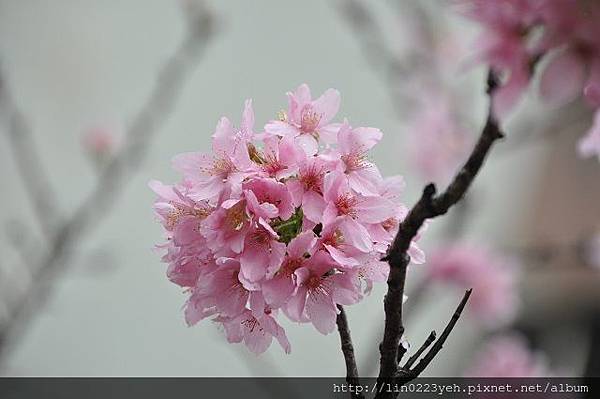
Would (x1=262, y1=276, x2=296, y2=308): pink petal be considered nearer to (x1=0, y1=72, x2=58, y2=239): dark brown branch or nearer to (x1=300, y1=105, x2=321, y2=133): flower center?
(x1=300, y1=105, x2=321, y2=133): flower center

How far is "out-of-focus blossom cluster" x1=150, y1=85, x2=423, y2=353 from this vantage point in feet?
1.56

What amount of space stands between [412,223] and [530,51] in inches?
4.4

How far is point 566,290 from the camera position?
2.75 metres

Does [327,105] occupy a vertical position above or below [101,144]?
above

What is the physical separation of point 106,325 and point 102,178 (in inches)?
20.0

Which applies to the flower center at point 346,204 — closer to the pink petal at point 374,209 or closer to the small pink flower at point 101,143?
the pink petal at point 374,209

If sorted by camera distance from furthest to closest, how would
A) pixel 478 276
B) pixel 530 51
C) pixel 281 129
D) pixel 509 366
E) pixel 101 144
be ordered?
pixel 101 144, pixel 478 276, pixel 509 366, pixel 281 129, pixel 530 51

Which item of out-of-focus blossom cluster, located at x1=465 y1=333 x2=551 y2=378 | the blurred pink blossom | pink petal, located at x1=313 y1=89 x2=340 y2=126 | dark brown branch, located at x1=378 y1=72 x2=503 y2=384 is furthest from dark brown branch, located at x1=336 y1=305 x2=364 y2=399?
the blurred pink blossom

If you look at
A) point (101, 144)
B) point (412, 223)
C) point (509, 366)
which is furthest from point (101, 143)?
point (412, 223)

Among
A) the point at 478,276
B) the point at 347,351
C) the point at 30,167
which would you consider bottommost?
the point at 478,276

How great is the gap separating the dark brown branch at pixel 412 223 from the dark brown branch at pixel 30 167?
115cm

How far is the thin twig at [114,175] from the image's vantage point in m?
1.45

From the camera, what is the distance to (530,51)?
403 mm

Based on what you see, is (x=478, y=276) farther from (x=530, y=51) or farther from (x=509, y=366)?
(x=530, y=51)
